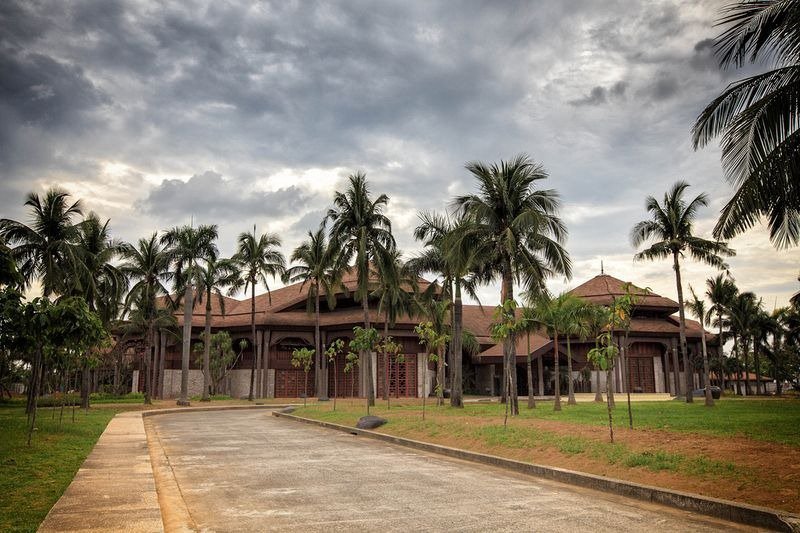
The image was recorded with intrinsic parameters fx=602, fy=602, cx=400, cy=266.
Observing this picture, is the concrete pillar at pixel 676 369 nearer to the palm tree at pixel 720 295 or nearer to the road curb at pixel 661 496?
the palm tree at pixel 720 295

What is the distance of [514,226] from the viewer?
23.9m

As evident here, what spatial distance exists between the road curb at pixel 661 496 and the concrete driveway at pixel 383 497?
25 cm

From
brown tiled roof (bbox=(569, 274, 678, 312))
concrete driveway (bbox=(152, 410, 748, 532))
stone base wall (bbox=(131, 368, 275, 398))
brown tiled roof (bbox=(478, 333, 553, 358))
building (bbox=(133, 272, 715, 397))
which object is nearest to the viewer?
concrete driveway (bbox=(152, 410, 748, 532))

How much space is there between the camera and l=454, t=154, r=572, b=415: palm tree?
79.3 ft

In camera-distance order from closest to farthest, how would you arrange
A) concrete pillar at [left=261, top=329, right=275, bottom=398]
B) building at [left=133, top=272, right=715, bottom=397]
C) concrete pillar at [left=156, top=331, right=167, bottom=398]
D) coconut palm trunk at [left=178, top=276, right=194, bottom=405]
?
1. coconut palm trunk at [left=178, top=276, right=194, bottom=405]
2. building at [left=133, top=272, right=715, bottom=397]
3. concrete pillar at [left=261, top=329, right=275, bottom=398]
4. concrete pillar at [left=156, top=331, right=167, bottom=398]

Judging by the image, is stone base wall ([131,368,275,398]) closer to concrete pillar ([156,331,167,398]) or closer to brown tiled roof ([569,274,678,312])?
concrete pillar ([156,331,167,398])

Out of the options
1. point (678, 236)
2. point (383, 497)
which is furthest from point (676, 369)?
point (383, 497)

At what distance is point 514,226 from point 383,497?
16476mm

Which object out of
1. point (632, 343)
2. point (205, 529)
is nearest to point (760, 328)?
point (632, 343)

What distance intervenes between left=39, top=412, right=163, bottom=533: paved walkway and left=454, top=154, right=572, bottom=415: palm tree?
50.5 ft

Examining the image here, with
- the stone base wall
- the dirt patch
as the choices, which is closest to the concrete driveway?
the dirt patch

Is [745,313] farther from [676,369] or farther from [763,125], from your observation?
[763,125]

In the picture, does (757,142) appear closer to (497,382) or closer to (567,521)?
(567,521)

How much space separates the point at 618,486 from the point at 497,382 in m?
43.7
